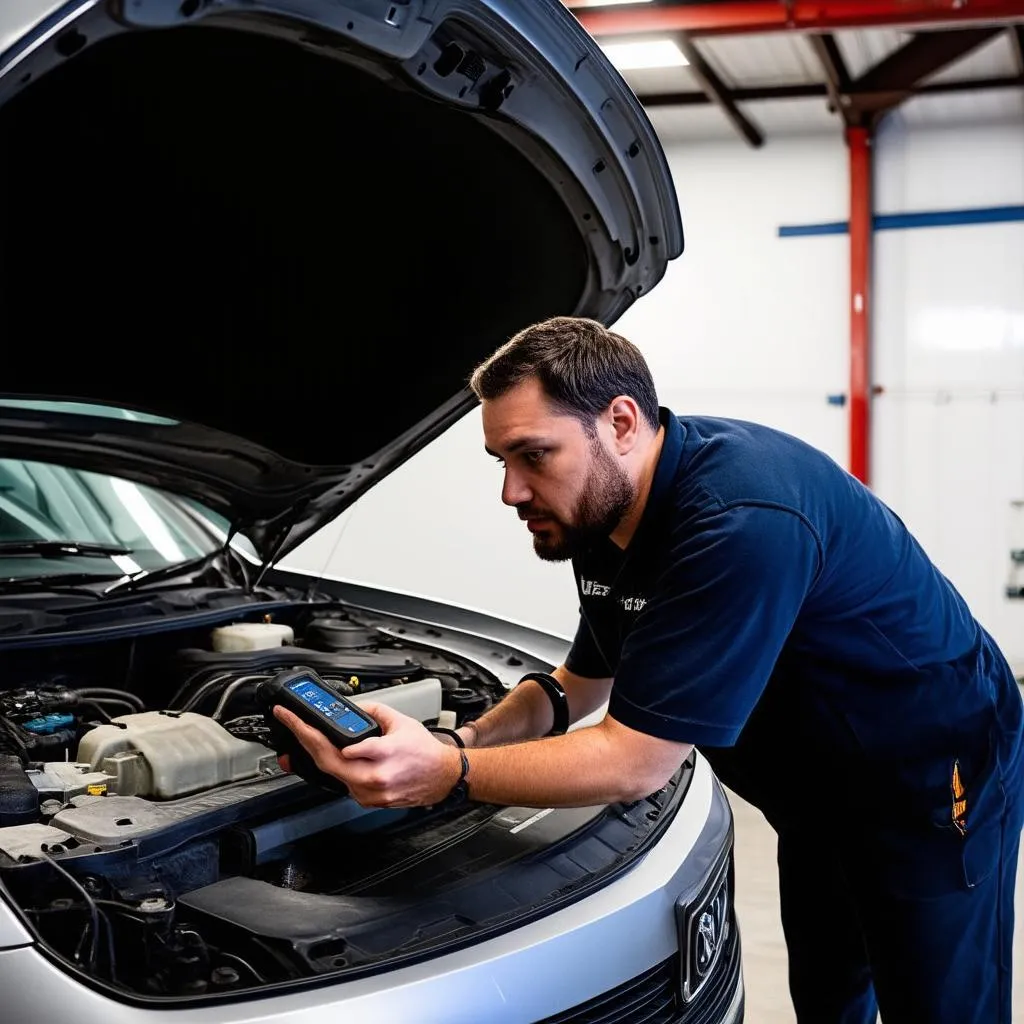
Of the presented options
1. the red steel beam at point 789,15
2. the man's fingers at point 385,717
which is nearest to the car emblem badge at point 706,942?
the man's fingers at point 385,717

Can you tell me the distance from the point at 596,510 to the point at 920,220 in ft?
18.4

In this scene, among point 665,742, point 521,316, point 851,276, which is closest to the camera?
point 665,742

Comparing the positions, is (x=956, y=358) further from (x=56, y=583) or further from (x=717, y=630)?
(x=717, y=630)

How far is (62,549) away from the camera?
7.84ft

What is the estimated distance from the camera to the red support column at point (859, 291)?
254 inches

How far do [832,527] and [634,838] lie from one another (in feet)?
1.70

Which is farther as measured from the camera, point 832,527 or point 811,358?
point 811,358

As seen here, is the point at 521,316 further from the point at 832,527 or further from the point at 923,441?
the point at 923,441

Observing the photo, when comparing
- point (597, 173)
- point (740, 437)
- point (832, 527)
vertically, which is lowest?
point (832, 527)

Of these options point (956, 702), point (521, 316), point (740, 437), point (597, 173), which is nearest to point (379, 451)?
point (521, 316)

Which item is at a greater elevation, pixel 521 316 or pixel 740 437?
pixel 521 316

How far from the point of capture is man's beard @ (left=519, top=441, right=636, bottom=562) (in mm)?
1520

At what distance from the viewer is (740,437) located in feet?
5.19

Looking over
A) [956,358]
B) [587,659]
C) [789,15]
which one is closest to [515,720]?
[587,659]
